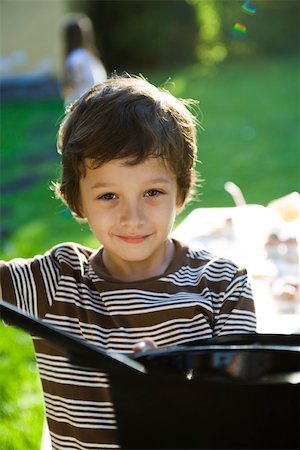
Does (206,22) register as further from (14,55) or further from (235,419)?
(235,419)

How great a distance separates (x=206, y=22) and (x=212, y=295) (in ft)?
38.9

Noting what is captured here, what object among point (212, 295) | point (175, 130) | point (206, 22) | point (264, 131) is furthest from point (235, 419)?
point (206, 22)

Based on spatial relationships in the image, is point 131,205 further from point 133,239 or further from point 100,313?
point 100,313

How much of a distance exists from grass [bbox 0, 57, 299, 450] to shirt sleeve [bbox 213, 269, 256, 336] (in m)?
1.06

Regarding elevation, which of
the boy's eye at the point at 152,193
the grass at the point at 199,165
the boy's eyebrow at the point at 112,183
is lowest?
the boy's eye at the point at 152,193

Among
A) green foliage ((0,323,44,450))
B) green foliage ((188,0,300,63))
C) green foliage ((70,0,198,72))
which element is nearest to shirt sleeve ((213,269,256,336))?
green foliage ((0,323,44,450))

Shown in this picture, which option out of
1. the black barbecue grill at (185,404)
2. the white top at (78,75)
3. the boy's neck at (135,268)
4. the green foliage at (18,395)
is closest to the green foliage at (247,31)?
the white top at (78,75)

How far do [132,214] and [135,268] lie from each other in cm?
18

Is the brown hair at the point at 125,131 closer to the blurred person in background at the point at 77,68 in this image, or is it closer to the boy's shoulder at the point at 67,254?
the boy's shoulder at the point at 67,254

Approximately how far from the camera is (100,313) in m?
1.56

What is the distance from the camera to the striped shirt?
1.53 meters

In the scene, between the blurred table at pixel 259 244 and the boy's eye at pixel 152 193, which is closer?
the boy's eye at pixel 152 193

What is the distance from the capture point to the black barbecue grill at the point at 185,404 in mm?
994

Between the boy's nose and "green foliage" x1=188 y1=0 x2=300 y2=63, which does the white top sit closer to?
the boy's nose
